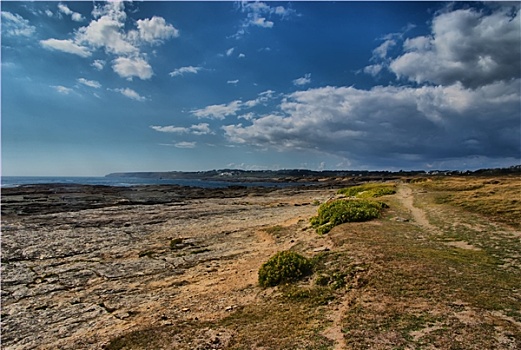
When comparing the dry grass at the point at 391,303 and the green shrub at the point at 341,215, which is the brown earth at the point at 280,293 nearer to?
the dry grass at the point at 391,303

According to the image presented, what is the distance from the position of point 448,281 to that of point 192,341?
8.06m

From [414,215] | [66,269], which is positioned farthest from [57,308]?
[414,215]

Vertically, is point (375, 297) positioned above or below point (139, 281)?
above

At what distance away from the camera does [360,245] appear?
14883 mm

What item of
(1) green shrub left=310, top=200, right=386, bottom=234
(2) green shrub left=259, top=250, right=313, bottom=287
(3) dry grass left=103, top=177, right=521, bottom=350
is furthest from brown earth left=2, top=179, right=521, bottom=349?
(1) green shrub left=310, top=200, right=386, bottom=234

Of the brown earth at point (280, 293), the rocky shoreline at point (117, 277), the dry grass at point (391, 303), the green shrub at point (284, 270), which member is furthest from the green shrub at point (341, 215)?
the green shrub at point (284, 270)

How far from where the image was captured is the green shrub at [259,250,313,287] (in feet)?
40.7

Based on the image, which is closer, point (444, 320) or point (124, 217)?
point (444, 320)

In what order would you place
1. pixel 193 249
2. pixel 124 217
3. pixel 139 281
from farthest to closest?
pixel 124 217 → pixel 193 249 → pixel 139 281

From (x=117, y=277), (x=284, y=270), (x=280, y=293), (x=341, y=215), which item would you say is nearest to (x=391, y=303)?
(x=280, y=293)

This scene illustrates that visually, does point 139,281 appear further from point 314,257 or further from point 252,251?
point 314,257

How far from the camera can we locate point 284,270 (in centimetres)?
1255

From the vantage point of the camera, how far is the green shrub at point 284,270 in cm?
1240

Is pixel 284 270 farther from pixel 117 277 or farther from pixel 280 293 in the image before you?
pixel 117 277
